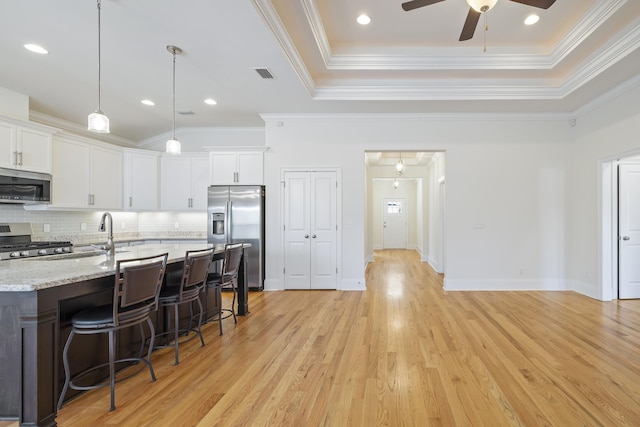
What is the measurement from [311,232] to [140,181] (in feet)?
11.1

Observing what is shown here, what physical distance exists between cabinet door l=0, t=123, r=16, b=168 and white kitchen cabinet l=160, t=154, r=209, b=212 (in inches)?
89.4

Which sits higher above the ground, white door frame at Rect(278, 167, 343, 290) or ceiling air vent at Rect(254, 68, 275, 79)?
ceiling air vent at Rect(254, 68, 275, 79)

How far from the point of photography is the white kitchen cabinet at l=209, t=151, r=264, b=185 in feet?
18.6

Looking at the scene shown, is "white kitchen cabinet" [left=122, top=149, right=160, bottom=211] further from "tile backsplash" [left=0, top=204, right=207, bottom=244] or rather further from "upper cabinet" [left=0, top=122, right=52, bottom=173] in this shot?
"upper cabinet" [left=0, top=122, right=52, bottom=173]

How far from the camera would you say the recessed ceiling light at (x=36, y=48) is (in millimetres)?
3377

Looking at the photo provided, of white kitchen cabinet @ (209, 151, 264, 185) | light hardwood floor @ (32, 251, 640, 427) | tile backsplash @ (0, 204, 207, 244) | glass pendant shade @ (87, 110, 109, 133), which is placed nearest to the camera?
light hardwood floor @ (32, 251, 640, 427)

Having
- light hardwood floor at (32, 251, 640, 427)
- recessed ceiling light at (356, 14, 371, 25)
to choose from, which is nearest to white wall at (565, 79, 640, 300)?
light hardwood floor at (32, 251, 640, 427)

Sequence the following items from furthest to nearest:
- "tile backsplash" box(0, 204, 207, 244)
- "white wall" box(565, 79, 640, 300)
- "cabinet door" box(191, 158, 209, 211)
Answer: "cabinet door" box(191, 158, 209, 211), "tile backsplash" box(0, 204, 207, 244), "white wall" box(565, 79, 640, 300)

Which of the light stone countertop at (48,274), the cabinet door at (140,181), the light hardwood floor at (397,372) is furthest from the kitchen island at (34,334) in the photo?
the cabinet door at (140,181)

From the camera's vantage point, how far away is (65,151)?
194 inches

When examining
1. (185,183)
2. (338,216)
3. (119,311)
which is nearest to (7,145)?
(185,183)

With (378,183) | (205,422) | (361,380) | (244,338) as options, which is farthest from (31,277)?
(378,183)

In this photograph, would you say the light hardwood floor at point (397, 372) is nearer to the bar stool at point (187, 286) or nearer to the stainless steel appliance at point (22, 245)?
the bar stool at point (187, 286)

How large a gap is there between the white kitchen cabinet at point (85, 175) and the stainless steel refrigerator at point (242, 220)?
→ 1773 millimetres
